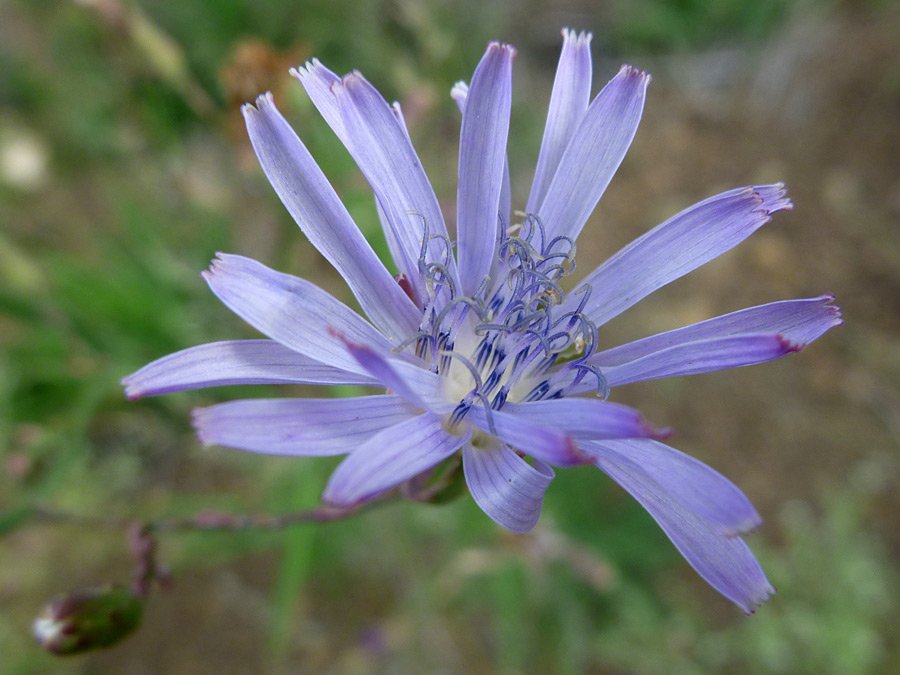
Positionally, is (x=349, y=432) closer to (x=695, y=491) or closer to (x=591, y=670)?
(x=695, y=491)

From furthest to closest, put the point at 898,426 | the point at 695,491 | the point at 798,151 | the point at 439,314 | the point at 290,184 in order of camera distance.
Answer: the point at 798,151 < the point at 898,426 < the point at 439,314 < the point at 290,184 < the point at 695,491

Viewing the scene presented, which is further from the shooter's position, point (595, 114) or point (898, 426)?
point (898, 426)

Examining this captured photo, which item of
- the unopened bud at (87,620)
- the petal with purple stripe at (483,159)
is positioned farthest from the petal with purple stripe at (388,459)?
the unopened bud at (87,620)

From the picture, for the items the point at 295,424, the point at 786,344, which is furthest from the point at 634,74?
the point at 295,424

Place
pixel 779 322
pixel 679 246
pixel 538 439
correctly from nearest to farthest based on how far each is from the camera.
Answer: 1. pixel 538 439
2. pixel 779 322
3. pixel 679 246

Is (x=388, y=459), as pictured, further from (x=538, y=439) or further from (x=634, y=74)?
(x=634, y=74)

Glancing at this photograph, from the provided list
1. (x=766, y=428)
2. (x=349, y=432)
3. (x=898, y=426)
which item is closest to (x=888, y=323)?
(x=898, y=426)

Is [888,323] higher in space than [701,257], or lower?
lower
